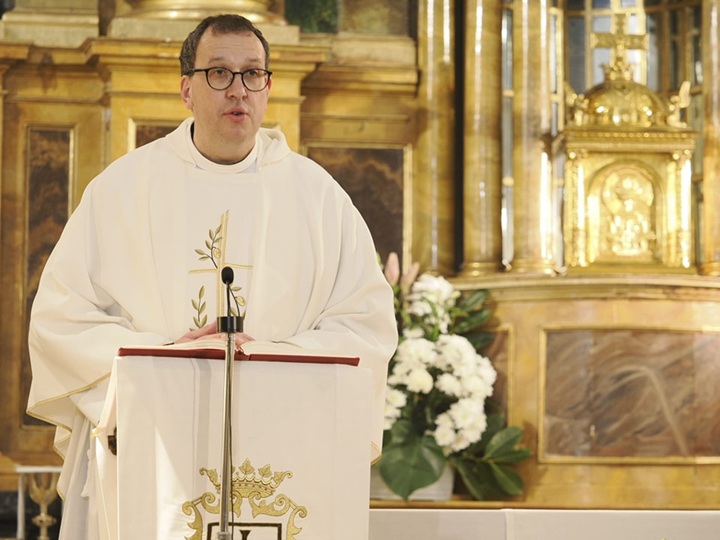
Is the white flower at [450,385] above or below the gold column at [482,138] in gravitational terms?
below

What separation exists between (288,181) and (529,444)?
11.6 feet

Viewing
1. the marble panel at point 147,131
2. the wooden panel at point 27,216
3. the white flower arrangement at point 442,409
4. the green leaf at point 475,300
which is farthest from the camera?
the wooden panel at point 27,216

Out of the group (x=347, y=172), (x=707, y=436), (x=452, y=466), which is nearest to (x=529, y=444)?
(x=452, y=466)

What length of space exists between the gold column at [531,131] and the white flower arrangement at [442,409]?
83cm

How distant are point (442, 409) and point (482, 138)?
1.77m

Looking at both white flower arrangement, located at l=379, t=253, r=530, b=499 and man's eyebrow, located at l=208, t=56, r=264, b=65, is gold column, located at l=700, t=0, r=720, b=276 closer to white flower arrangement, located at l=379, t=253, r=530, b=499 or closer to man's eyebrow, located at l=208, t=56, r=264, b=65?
white flower arrangement, located at l=379, t=253, r=530, b=499

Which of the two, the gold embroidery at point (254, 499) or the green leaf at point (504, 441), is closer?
the gold embroidery at point (254, 499)

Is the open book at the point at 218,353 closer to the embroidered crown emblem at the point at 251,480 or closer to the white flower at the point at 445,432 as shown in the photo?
the embroidered crown emblem at the point at 251,480

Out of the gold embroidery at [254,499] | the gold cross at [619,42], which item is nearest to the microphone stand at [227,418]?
the gold embroidery at [254,499]

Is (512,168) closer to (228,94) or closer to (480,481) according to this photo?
(480,481)

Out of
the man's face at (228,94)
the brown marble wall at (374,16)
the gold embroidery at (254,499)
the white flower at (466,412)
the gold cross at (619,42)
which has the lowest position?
the gold embroidery at (254,499)

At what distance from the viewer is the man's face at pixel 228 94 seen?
3.91 metres

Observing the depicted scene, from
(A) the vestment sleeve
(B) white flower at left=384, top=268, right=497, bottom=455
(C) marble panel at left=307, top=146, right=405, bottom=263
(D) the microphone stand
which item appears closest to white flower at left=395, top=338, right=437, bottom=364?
(B) white flower at left=384, top=268, right=497, bottom=455

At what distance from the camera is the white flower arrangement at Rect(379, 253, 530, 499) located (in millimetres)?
7047
